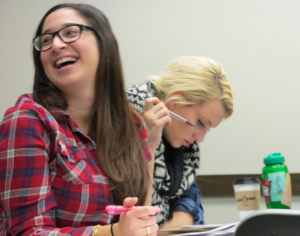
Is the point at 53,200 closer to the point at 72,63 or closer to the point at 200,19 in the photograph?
the point at 72,63

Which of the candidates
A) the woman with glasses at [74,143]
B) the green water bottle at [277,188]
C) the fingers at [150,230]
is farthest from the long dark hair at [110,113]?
the green water bottle at [277,188]

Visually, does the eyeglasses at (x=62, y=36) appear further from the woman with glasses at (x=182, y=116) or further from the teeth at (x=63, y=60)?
the woman with glasses at (x=182, y=116)

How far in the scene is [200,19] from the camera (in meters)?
2.20

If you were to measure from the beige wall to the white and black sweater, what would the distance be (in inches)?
17.9

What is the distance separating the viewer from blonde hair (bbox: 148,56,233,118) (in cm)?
159

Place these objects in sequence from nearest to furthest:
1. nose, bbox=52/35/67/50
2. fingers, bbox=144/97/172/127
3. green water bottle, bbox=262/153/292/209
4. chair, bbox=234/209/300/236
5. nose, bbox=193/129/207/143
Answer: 1. chair, bbox=234/209/300/236
2. green water bottle, bbox=262/153/292/209
3. nose, bbox=52/35/67/50
4. fingers, bbox=144/97/172/127
5. nose, bbox=193/129/207/143

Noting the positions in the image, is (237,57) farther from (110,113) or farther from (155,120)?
(110,113)

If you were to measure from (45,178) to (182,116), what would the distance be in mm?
870

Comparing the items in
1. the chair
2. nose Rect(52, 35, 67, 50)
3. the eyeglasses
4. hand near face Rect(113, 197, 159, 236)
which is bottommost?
hand near face Rect(113, 197, 159, 236)

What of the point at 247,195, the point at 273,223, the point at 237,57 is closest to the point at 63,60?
the point at 247,195

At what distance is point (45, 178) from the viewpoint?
87 centimetres

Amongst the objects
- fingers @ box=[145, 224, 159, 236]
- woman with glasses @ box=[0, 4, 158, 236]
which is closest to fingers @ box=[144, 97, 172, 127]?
woman with glasses @ box=[0, 4, 158, 236]

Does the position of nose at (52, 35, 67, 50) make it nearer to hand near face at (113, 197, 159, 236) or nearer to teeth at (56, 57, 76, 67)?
teeth at (56, 57, 76, 67)

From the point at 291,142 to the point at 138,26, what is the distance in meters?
1.18
